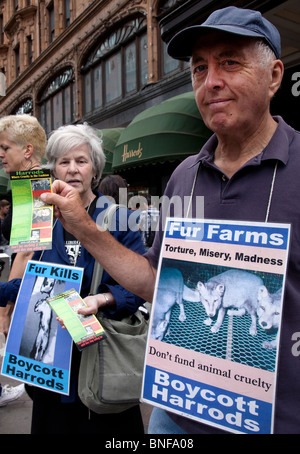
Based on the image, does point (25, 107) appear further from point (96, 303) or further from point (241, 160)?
point (241, 160)

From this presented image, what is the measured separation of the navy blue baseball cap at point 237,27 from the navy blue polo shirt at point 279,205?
0.28 m

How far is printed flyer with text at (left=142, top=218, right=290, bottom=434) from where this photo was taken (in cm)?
90

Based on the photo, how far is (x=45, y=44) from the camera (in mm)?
16844

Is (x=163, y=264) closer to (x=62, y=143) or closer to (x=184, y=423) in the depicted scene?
(x=184, y=423)

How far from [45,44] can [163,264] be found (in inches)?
742

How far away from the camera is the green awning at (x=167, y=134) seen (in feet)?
20.8

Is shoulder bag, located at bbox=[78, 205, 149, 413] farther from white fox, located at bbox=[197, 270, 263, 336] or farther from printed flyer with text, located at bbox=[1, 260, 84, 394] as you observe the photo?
white fox, located at bbox=[197, 270, 263, 336]

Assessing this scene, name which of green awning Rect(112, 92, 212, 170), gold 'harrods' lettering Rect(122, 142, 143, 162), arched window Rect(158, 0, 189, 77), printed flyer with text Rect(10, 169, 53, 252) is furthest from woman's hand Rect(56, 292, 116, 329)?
arched window Rect(158, 0, 189, 77)

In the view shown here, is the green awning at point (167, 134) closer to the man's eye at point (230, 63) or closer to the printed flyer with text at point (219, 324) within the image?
the man's eye at point (230, 63)

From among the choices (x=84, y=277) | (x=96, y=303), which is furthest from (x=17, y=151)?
(x=96, y=303)

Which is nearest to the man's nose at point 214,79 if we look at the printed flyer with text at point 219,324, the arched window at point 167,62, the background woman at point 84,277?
the printed flyer with text at point 219,324

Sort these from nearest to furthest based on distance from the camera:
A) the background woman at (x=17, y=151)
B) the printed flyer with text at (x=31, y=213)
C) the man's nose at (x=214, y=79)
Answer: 1. the man's nose at (x=214, y=79)
2. the printed flyer with text at (x=31, y=213)
3. the background woman at (x=17, y=151)

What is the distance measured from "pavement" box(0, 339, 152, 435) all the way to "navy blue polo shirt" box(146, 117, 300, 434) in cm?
213

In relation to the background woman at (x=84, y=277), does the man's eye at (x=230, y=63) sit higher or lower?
higher
